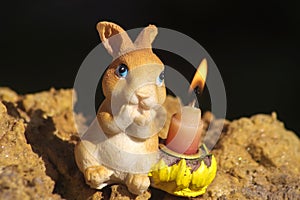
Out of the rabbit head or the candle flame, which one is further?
the candle flame

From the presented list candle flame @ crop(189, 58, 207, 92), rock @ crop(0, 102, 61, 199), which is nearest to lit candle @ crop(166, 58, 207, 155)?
candle flame @ crop(189, 58, 207, 92)

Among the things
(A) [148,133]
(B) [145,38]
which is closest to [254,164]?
(A) [148,133]

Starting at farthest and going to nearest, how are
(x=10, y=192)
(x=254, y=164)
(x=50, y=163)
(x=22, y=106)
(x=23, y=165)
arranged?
1. (x=22, y=106)
2. (x=254, y=164)
3. (x=50, y=163)
4. (x=23, y=165)
5. (x=10, y=192)

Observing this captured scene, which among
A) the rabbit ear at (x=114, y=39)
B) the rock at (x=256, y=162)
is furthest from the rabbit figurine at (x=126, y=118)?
the rock at (x=256, y=162)

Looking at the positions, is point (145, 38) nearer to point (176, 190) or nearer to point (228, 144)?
point (176, 190)

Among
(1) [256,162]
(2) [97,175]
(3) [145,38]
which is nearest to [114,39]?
(3) [145,38]

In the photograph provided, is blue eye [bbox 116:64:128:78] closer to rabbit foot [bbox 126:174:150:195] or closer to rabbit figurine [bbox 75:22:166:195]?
rabbit figurine [bbox 75:22:166:195]

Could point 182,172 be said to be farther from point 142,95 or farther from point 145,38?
point 145,38

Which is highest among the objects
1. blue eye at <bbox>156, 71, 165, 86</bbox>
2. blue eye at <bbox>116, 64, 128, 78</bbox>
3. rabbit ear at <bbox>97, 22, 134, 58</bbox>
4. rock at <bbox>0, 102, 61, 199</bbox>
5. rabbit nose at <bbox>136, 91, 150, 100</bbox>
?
rabbit ear at <bbox>97, 22, 134, 58</bbox>
